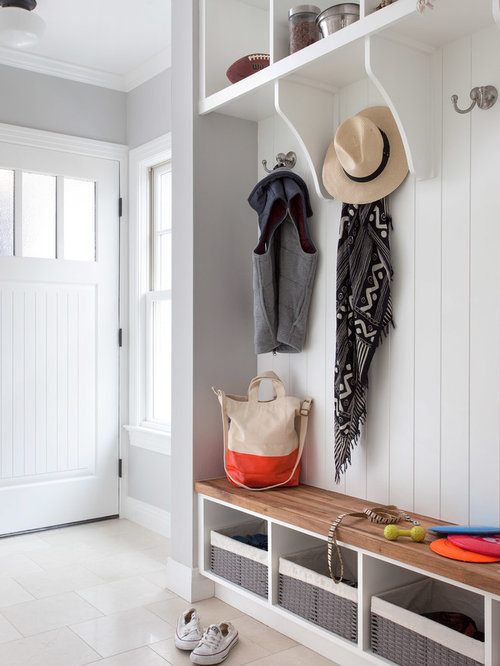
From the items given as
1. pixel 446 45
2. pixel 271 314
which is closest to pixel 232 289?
pixel 271 314

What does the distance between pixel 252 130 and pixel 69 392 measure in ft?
5.90

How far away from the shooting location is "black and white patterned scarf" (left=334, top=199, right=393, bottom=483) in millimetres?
2195

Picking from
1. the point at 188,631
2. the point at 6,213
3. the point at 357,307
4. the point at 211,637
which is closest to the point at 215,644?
the point at 211,637

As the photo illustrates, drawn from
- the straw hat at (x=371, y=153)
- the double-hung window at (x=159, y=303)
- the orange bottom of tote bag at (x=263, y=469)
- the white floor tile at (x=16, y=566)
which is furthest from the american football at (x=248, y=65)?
the white floor tile at (x=16, y=566)

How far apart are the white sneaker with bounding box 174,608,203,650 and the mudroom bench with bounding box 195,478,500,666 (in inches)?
7.4

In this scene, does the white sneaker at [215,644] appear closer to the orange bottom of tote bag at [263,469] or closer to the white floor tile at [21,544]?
the orange bottom of tote bag at [263,469]

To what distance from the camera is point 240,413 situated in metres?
2.53

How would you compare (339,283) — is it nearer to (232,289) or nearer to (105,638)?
(232,289)

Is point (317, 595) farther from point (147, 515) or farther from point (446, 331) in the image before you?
point (147, 515)

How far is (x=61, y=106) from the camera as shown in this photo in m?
3.71

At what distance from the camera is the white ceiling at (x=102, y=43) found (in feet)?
10.0

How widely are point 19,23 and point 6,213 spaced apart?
101 cm

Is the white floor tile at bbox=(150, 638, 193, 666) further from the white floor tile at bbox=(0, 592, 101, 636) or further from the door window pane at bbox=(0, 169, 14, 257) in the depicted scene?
the door window pane at bbox=(0, 169, 14, 257)

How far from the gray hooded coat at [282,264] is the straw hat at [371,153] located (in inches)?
12.7
